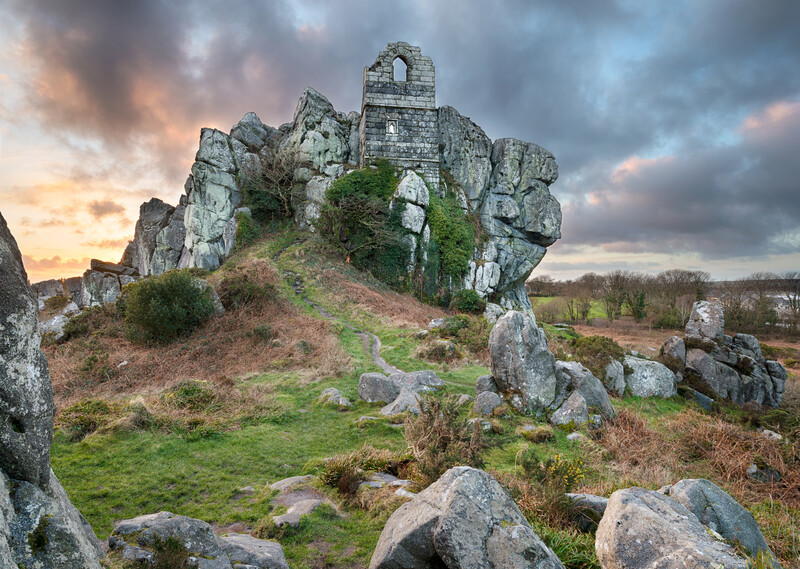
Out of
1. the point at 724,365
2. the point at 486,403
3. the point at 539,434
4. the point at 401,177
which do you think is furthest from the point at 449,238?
the point at 539,434

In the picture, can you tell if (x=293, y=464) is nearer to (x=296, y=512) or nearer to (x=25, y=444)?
(x=296, y=512)

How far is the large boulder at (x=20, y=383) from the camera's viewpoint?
9.11 ft

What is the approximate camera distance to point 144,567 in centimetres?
362

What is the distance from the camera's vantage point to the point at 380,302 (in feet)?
81.2

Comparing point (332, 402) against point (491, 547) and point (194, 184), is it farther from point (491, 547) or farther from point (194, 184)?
point (194, 184)

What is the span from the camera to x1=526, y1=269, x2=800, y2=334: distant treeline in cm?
4034

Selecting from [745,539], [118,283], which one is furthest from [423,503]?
[118,283]

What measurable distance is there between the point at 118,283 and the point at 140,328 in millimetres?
27041

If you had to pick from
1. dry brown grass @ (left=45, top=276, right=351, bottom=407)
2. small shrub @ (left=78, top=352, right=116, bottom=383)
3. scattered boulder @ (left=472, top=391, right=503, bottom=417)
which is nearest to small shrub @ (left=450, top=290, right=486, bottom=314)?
dry brown grass @ (left=45, top=276, right=351, bottom=407)

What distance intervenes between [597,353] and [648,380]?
2.19 meters

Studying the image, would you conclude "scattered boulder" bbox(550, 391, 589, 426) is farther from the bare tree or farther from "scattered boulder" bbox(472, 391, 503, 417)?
the bare tree

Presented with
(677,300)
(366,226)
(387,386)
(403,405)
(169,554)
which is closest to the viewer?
(169,554)

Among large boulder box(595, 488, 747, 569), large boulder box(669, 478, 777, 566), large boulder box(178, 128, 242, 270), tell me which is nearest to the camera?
large boulder box(595, 488, 747, 569)

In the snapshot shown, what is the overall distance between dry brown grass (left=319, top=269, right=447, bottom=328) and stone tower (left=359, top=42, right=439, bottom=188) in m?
12.2
